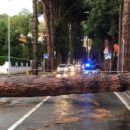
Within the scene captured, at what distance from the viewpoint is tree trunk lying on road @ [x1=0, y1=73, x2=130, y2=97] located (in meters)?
20.2

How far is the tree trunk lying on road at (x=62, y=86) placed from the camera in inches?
797

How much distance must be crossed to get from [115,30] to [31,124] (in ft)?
148

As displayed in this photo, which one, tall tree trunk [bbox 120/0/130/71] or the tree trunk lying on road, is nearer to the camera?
the tree trunk lying on road

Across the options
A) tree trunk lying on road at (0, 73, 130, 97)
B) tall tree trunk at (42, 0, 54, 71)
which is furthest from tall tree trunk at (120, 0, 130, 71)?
tall tree trunk at (42, 0, 54, 71)

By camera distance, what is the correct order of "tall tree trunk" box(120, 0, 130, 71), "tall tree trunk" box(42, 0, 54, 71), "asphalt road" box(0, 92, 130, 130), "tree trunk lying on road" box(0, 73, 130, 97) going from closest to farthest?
"asphalt road" box(0, 92, 130, 130) < "tree trunk lying on road" box(0, 73, 130, 97) < "tall tree trunk" box(120, 0, 130, 71) < "tall tree trunk" box(42, 0, 54, 71)

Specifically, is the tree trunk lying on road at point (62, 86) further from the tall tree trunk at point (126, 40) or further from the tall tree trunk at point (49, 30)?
the tall tree trunk at point (49, 30)

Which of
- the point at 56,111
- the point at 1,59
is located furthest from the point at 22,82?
the point at 1,59

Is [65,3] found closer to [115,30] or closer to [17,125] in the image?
[115,30]

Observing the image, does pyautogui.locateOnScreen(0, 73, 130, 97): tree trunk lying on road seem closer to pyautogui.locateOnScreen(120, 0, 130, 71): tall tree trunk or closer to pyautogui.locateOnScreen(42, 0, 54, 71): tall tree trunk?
pyautogui.locateOnScreen(120, 0, 130, 71): tall tree trunk

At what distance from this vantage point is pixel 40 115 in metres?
18.1

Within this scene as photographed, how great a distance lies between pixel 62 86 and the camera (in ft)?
67.1

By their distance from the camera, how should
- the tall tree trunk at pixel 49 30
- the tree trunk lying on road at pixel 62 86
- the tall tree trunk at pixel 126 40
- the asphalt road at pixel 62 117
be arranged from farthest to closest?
the tall tree trunk at pixel 49 30 < the tall tree trunk at pixel 126 40 < the tree trunk lying on road at pixel 62 86 < the asphalt road at pixel 62 117

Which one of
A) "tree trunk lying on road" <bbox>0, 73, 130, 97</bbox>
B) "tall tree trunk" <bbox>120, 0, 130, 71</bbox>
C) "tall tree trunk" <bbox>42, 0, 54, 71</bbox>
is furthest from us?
"tall tree trunk" <bbox>42, 0, 54, 71</bbox>

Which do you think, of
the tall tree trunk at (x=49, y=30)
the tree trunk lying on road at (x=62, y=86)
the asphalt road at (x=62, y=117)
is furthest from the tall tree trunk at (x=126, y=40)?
the tall tree trunk at (x=49, y=30)
